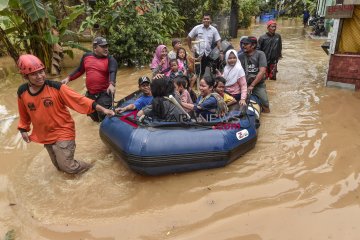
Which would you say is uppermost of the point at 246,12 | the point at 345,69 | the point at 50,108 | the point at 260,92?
the point at 50,108

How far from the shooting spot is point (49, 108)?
146 inches

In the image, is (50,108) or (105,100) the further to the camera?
(105,100)

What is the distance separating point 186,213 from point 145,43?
728cm

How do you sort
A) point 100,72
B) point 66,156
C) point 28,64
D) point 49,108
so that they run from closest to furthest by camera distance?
point 28,64 → point 49,108 → point 66,156 → point 100,72

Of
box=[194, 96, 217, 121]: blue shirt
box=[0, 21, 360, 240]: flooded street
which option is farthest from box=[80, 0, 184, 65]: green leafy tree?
box=[194, 96, 217, 121]: blue shirt

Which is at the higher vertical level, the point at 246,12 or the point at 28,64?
the point at 28,64

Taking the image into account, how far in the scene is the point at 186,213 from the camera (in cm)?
354

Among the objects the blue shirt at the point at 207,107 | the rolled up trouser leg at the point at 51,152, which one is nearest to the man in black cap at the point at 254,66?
the blue shirt at the point at 207,107

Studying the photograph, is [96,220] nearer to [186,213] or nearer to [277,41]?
[186,213]

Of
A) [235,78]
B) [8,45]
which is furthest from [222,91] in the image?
[8,45]

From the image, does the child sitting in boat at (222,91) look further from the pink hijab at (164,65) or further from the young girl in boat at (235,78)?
the pink hijab at (164,65)

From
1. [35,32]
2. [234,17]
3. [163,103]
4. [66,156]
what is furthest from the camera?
[234,17]

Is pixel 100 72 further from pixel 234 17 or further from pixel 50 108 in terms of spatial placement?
pixel 234 17

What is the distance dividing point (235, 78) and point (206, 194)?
7.20ft
